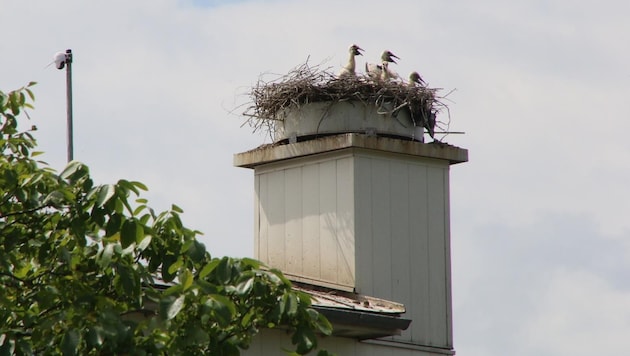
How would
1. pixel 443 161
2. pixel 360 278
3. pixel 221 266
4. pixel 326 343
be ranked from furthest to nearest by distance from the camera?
1. pixel 443 161
2. pixel 360 278
3. pixel 326 343
4. pixel 221 266

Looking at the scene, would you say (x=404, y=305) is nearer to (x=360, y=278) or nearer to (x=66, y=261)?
(x=360, y=278)

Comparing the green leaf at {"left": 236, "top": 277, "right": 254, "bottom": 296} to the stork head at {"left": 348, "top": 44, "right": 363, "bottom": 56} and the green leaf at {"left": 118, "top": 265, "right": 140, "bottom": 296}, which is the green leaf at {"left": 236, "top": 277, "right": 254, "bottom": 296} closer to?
the green leaf at {"left": 118, "top": 265, "right": 140, "bottom": 296}

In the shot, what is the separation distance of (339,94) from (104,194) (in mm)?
7465

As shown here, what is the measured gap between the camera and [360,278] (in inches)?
509

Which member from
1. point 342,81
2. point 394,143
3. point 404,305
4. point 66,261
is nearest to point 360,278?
point 404,305

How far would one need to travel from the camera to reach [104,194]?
6785mm

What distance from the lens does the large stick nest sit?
1412cm

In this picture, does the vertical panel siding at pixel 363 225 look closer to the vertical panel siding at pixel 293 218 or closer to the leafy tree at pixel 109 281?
the vertical panel siding at pixel 293 218

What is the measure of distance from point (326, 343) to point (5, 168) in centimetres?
508

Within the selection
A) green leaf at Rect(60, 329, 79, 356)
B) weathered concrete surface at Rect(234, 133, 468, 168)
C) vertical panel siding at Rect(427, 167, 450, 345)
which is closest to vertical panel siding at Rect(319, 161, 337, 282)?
weathered concrete surface at Rect(234, 133, 468, 168)

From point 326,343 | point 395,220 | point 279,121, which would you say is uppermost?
point 279,121

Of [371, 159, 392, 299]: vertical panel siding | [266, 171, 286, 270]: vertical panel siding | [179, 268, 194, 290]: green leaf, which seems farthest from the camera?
[266, 171, 286, 270]: vertical panel siding

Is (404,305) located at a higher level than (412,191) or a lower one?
lower

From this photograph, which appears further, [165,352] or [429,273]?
[429,273]
